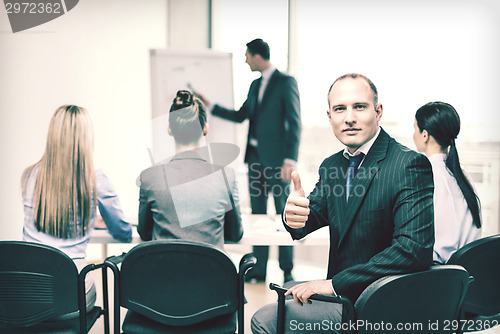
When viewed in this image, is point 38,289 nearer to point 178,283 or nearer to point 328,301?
point 178,283

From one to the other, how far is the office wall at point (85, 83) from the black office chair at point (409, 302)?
10.2ft

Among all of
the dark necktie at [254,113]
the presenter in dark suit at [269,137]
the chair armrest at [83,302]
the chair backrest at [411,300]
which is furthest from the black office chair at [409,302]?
the dark necktie at [254,113]

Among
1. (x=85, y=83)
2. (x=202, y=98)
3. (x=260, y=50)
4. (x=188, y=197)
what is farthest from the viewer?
(x=85, y=83)

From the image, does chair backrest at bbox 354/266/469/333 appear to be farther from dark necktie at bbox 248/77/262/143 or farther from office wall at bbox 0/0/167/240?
office wall at bbox 0/0/167/240

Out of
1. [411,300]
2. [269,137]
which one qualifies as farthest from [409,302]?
[269,137]

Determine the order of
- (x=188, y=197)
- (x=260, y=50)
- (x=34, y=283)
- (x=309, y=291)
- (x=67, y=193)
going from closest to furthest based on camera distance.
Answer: (x=309, y=291) < (x=34, y=283) < (x=188, y=197) < (x=67, y=193) < (x=260, y=50)

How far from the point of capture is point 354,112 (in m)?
1.48

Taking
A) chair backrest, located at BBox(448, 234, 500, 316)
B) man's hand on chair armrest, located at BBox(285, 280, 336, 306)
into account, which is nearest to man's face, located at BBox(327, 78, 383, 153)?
man's hand on chair armrest, located at BBox(285, 280, 336, 306)

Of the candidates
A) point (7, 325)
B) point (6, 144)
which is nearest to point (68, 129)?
point (7, 325)

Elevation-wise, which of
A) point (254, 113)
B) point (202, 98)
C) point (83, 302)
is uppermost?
point (202, 98)

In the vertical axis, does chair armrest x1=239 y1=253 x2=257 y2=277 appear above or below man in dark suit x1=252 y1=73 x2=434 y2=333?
below

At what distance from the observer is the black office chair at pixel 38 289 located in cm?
158

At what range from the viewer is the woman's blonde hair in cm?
193

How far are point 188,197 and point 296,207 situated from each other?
0.59m
